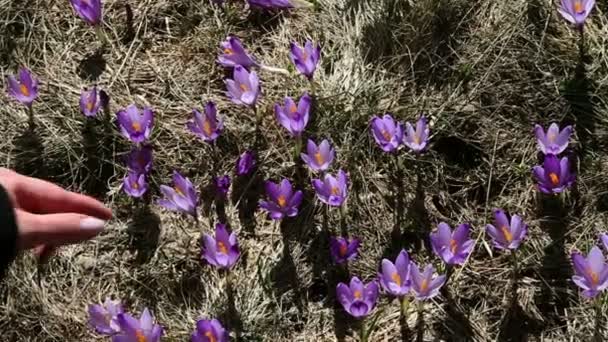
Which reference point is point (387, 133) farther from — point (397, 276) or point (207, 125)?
point (207, 125)

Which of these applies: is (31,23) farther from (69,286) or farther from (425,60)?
(425,60)

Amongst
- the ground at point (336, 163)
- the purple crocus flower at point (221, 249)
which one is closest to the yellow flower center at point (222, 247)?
the purple crocus flower at point (221, 249)

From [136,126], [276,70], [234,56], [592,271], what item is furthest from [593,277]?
[136,126]

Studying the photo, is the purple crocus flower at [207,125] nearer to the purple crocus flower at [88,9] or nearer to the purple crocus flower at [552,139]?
the purple crocus flower at [88,9]

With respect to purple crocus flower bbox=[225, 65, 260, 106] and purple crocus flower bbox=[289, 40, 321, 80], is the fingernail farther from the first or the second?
purple crocus flower bbox=[289, 40, 321, 80]

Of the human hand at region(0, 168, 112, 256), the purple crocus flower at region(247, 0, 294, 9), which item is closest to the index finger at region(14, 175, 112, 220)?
the human hand at region(0, 168, 112, 256)

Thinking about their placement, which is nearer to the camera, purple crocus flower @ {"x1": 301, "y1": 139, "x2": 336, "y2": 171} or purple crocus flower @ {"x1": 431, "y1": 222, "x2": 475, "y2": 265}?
purple crocus flower @ {"x1": 431, "y1": 222, "x2": 475, "y2": 265}
